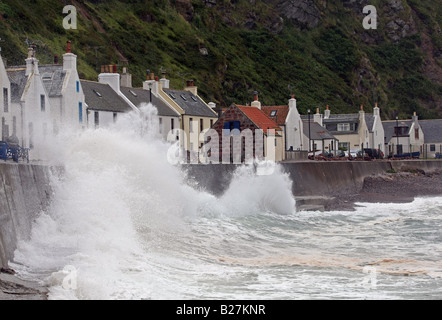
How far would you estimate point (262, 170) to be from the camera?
4066cm

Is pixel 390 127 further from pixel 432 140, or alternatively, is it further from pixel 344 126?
pixel 344 126

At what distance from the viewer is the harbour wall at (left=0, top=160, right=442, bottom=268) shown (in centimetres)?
1766

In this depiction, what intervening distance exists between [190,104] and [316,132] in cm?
1964

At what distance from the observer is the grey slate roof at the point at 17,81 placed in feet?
121

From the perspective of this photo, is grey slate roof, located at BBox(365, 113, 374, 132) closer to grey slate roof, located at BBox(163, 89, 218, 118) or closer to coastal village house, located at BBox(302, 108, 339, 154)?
coastal village house, located at BBox(302, 108, 339, 154)

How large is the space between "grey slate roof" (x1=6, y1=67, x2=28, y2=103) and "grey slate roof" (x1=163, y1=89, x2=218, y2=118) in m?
19.8

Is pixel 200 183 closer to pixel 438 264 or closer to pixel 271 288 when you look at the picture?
pixel 438 264

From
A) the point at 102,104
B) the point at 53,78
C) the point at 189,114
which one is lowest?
the point at 189,114

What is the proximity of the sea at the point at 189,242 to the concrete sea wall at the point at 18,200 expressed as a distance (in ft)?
1.06

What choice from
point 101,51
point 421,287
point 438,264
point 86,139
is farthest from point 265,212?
point 101,51

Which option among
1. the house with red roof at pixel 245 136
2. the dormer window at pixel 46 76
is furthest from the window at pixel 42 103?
the house with red roof at pixel 245 136

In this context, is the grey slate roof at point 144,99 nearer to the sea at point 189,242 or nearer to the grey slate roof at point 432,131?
the sea at point 189,242

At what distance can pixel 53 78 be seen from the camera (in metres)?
40.9

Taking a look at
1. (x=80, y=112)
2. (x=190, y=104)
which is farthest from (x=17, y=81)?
(x=190, y=104)
